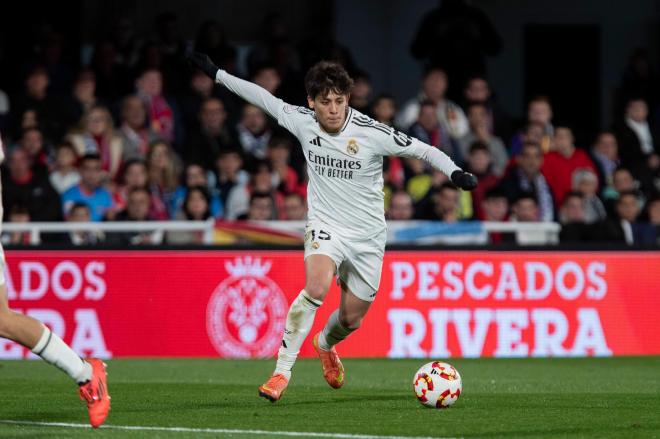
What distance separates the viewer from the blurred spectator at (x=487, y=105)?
18344 millimetres

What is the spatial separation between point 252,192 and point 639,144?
5613 millimetres

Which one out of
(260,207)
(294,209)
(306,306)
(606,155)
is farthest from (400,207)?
(306,306)

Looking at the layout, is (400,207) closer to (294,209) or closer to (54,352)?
(294,209)

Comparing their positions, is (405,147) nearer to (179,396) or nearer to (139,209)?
(179,396)

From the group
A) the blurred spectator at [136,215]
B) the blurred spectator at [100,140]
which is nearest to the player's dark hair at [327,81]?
the blurred spectator at [136,215]

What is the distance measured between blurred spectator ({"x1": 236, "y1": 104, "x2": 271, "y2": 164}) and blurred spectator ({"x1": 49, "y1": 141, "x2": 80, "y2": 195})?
222 cm

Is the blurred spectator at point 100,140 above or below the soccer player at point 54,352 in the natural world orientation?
above

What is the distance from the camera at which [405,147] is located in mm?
10094

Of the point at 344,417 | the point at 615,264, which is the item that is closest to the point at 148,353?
the point at 615,264

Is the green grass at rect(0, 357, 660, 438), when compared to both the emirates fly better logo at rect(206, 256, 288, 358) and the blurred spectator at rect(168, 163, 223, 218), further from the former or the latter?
the blurred spectator at rect(168, 163, 223, 218)

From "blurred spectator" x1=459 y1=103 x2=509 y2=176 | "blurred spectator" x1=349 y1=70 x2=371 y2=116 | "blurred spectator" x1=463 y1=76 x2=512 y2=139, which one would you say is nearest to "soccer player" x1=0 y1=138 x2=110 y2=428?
"blurred spectator" x1=349 y1=70 x2=371 y2=116

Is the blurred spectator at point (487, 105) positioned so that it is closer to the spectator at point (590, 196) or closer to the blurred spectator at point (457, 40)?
the blurred spectator at point (457, 40)

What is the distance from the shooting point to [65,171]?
53.3 ft

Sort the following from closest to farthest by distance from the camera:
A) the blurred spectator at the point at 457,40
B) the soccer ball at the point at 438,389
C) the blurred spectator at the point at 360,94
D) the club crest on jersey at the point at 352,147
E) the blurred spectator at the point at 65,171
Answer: the soccer ball at the point at 438,389
the club crest on jersey at the point at 352,147
the blurred spectator at the point at 65,171
the blurred spectator at the point at 360,94
the blurred spectator at the point at 457,40
